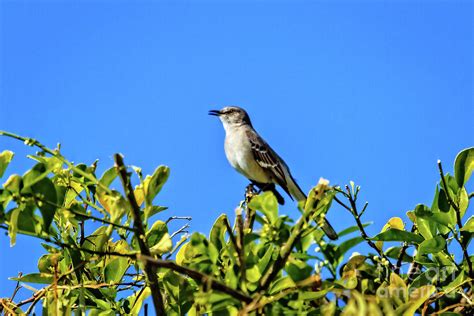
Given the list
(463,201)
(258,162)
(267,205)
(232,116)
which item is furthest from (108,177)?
(232,116)

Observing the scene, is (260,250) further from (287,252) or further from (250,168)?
(250,168)

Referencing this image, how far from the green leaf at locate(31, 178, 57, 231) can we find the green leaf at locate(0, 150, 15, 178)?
0.17 metres

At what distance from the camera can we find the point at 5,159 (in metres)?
2.29

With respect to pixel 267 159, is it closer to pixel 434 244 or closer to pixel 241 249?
pixel 434 244

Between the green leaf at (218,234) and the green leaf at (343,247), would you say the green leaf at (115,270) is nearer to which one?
the green leaf at (218,234)

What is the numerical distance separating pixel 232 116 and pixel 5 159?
27.4 ft

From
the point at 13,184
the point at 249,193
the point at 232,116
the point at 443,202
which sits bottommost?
the point at 443,202

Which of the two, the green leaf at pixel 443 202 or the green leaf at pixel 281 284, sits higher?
the green leaf at pixel 443 202

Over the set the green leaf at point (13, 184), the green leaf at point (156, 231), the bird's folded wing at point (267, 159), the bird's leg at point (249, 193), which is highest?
the bird's folded wing at point (267, 159)

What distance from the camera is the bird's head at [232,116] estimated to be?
10.5 metres

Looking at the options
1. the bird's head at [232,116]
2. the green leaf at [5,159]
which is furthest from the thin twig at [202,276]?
the bird's head at [232,116]

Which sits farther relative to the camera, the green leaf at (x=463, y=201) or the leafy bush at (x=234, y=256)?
the green leaf at (x=463, y=201)

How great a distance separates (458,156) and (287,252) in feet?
3.89

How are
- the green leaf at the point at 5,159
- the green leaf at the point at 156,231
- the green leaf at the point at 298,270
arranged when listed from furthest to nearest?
the green leaf at the point at 156,231, the green leaf at the point at 5,159, the green leaf at the point at 298,270
